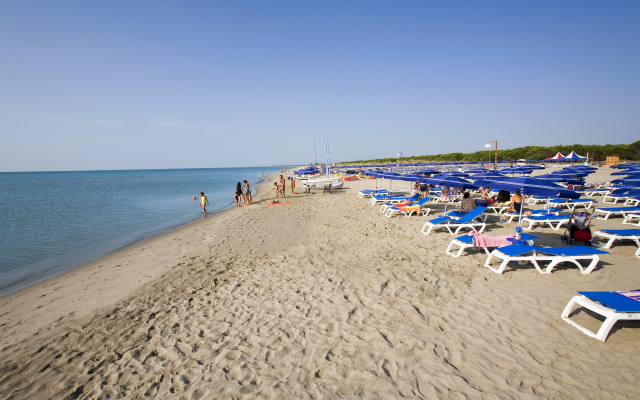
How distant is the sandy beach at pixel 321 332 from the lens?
2.83 m

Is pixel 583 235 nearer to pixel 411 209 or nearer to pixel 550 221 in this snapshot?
pixel 550 221

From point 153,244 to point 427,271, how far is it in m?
8.60

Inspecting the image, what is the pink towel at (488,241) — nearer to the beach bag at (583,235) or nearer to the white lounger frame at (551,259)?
the white lounger frame at (551,259)

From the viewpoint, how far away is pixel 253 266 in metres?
6.34

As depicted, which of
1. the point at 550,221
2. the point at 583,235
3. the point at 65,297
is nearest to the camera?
the point at 65,297

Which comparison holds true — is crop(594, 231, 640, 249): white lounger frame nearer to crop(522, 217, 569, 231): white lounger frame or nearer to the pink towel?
crop(522, 217, 569, 231): white lounger frame

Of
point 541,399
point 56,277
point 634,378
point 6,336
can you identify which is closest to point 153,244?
point 56,277

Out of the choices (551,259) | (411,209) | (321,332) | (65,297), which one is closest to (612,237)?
(551,259)

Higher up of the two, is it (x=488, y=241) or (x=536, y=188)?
(x=536, y=188)

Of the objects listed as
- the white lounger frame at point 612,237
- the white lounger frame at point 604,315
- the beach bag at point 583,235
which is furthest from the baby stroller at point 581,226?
the white lounger frame at point 604,315

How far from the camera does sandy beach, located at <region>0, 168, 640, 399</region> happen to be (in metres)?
2.83

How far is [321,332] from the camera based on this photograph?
12.1 feet

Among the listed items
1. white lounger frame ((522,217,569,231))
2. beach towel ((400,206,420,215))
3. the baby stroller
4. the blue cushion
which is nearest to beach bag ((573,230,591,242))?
the baby stroller

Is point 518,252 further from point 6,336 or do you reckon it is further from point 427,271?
point 6,336
